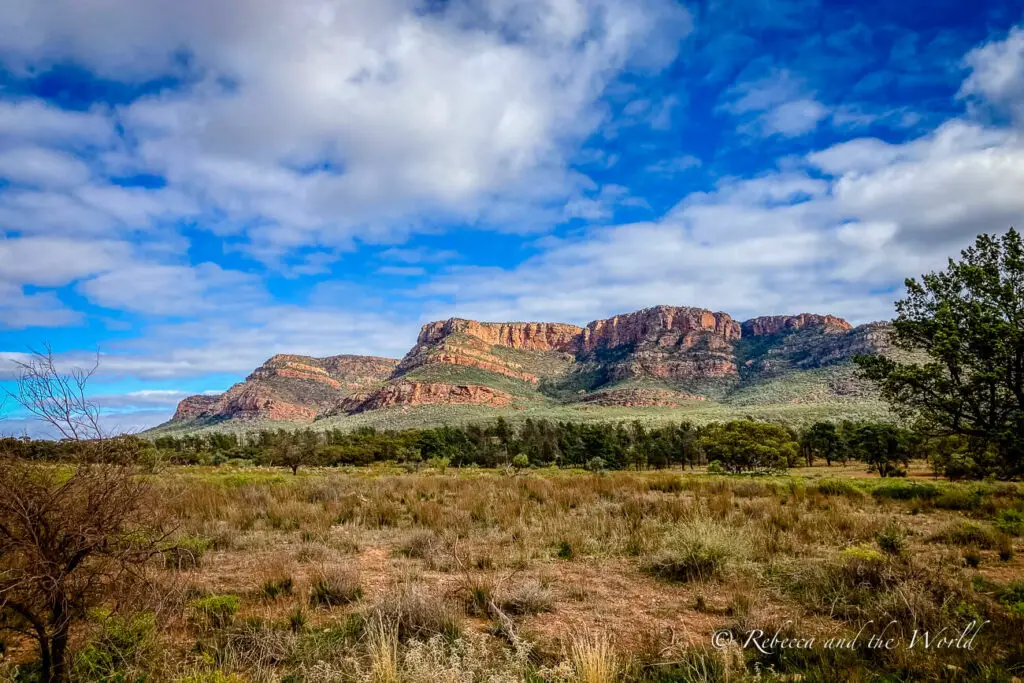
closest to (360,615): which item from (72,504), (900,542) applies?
(72,504)

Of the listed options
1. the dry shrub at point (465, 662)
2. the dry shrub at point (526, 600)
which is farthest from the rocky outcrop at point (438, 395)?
the dry shrub at point (465, 662)

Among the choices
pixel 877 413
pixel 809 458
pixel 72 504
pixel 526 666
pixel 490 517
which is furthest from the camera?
pixel 877 413

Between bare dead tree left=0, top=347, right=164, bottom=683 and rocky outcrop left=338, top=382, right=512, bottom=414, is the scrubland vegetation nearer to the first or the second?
bare dead tree left=0, top=347, right=164, bottom=683

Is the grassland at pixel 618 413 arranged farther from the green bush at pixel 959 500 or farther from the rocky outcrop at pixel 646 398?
the green bush at pixel 959 500

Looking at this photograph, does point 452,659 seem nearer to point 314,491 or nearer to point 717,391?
point 314,491

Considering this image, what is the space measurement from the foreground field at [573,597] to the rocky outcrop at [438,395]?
153 m

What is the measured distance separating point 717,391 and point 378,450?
12663 cm

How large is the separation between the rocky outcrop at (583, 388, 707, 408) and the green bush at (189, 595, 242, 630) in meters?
154

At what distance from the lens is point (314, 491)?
14.6 metres

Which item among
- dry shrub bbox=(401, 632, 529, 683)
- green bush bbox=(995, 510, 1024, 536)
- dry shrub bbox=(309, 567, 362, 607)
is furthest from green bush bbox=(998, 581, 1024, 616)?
dry shrub bbox=(309, 567, 362, 607)

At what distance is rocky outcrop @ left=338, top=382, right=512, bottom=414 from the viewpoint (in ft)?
550

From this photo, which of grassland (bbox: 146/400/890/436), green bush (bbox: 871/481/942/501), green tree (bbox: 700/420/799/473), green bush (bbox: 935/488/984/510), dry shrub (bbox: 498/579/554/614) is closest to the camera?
dry shrub (bbox: 498/579/554/614)

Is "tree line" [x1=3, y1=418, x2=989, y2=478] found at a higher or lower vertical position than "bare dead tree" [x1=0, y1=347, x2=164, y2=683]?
lower

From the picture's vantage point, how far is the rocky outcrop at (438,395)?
550 ft
